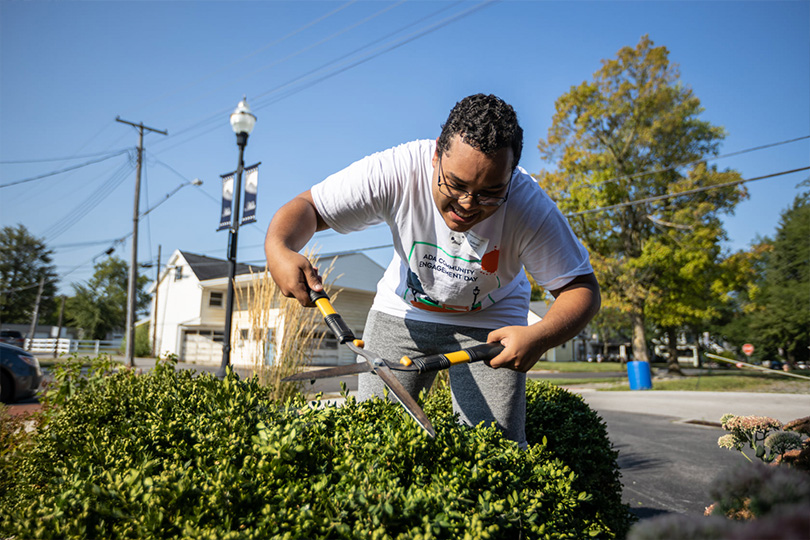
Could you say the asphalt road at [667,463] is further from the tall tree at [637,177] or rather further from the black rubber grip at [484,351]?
the tall tree at [637,177]

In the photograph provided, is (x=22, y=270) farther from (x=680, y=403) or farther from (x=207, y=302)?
(x=680, y=403)

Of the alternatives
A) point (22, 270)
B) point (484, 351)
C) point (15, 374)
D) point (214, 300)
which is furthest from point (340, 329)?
point (22, 270)

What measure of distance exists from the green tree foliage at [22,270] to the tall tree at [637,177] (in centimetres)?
5375

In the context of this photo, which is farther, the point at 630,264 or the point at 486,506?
the point at 630,264

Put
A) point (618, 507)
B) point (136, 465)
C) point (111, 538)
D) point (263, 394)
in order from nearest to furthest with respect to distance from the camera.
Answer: point (111, 538)
point (136, 465)
point (263, 394)
point (618, 507)

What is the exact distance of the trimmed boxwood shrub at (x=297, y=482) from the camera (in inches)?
42.6

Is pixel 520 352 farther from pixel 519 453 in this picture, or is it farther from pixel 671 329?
pixel 671 329

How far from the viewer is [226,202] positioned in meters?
8.97

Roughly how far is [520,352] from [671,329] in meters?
26.5

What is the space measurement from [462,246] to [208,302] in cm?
2934

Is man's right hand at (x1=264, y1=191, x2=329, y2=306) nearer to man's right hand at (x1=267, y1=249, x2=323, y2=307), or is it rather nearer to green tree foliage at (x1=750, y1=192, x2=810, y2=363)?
man's right hand at (x1=267, y1=249, x2=323, y2=307)

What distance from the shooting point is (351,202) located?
81.3 inches

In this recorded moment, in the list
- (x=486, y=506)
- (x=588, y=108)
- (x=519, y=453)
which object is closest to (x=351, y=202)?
(x=519, y=453)

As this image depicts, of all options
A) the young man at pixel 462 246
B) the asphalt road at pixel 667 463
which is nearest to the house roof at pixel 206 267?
the asphalt road at pixel 667 463
